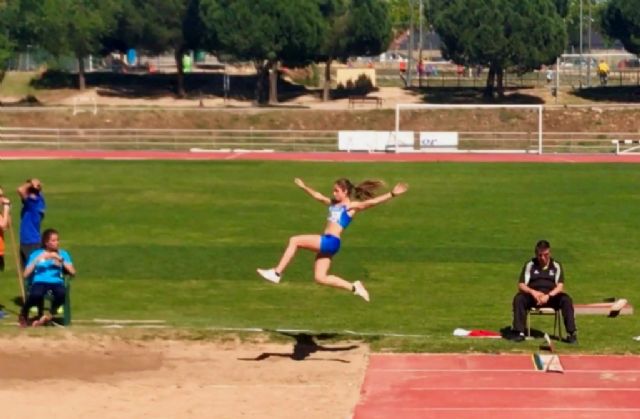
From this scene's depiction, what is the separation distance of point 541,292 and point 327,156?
4339 centimetres

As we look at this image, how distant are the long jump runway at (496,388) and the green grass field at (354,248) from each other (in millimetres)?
758

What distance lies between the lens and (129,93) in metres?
97.2

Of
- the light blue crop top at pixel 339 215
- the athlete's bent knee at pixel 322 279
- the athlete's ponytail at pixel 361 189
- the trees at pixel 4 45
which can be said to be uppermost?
the trees at pixel 4 45

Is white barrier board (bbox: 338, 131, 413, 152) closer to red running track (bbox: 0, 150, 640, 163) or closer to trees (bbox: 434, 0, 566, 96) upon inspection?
red running track (bbox: 0, 150, 640, 163)

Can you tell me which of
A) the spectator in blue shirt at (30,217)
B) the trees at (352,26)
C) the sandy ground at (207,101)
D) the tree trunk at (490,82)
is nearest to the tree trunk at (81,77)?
the sandy ground at (207,101)

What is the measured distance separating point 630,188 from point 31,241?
86.9 ft

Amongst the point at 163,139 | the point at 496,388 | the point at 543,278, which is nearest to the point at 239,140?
the point at 163,139

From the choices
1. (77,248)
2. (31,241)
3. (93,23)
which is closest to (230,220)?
(77,248)

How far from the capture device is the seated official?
18.4 meters

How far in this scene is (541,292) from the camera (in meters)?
18.7

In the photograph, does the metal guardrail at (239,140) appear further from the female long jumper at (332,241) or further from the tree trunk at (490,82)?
the female long jumper at (332,241)

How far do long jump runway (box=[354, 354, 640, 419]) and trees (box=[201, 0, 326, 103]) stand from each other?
74.2 meters

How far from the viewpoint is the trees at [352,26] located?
3829 inches

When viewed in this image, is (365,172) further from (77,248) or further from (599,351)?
(599,351)
